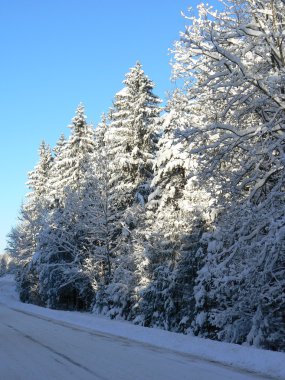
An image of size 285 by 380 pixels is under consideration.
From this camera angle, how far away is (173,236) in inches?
797

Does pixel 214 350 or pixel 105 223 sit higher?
pixel 105 223

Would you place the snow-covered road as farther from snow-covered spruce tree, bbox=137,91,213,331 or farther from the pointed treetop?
the pointed treetop

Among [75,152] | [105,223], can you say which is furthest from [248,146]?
[75,152]

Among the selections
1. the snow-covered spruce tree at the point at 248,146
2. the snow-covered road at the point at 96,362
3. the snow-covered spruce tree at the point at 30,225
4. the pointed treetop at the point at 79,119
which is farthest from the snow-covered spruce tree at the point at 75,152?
the snow-covered road at the point at 96,362

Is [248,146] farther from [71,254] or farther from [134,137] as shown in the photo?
[71,254]

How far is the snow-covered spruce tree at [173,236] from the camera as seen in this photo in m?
18.1

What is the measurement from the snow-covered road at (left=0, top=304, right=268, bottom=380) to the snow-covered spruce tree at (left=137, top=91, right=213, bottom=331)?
237 inches

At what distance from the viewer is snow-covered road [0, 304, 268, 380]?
24.9ft

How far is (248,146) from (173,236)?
8250 millimetres

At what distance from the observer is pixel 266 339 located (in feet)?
42.7

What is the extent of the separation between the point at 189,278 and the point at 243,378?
11040mm

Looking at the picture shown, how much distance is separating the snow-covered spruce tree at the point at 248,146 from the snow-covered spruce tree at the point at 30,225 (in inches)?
1058

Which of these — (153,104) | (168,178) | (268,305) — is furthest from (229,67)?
(153,104)

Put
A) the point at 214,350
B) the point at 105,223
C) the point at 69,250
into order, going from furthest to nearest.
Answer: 1. the point at 69,250
2. the point at 105,223
3. the point at 214,350
